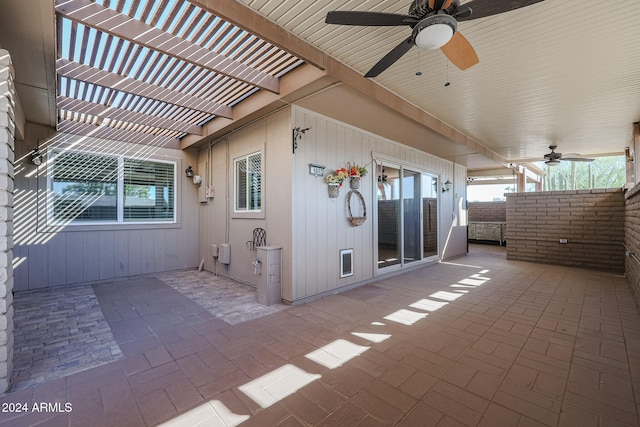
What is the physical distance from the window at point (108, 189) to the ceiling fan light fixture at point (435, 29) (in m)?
5.46

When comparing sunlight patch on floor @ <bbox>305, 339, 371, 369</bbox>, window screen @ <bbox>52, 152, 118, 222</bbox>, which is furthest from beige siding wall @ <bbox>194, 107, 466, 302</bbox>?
window screen @ <bbox>52, 152, 118, 222</bbox>

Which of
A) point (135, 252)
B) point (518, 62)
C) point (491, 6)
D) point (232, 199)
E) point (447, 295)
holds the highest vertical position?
point (518, 62)

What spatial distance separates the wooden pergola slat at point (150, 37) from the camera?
6.79 feet

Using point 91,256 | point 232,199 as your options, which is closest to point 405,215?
point 232,199

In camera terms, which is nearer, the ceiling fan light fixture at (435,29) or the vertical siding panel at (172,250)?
A: the ceiling fan light fixture at (435,29)

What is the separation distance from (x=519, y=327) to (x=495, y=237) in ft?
27.8

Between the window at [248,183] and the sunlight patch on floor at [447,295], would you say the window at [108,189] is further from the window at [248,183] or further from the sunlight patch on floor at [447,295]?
the sunlight patch on floor at [447,295]

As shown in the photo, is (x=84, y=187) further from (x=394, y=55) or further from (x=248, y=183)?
(x=394, y=55)

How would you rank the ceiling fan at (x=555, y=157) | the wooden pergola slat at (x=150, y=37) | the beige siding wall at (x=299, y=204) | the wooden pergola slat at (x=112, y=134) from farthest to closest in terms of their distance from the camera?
the ceiling fan at (x=555, y=157) → the wooden pergola slat at (x=112, y=134) → the beige siding wall at (x=299, y=204) → the wooden pergola slat at (x=150, y=37)

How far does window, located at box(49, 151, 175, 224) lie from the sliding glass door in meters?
4.34

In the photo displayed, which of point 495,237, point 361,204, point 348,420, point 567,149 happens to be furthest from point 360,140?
point 495,237

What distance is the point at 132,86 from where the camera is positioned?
10.8 feet

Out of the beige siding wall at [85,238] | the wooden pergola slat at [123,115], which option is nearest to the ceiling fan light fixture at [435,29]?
the wooden pergola slat at [123,115]

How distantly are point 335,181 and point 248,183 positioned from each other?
154cm
